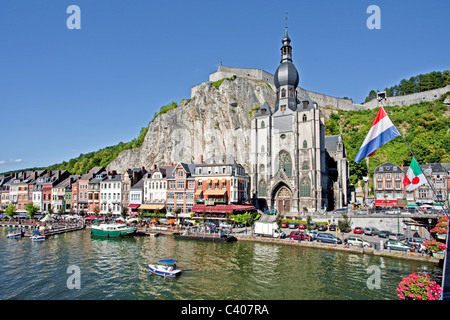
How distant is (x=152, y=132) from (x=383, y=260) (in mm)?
75171

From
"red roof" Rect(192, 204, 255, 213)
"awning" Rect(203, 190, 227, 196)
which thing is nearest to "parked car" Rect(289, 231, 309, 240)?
"red roof" Rect(192, 204, 255, 213)

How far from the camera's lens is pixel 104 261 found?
31.1 metres

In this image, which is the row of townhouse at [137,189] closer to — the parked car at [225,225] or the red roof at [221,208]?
the red roof at [221,208]

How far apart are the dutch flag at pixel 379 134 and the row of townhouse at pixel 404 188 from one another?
4754cm

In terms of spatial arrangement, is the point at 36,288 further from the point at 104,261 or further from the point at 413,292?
the point at 413,292

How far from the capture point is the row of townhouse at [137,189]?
55.9 metres

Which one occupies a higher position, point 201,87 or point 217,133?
point 201,87

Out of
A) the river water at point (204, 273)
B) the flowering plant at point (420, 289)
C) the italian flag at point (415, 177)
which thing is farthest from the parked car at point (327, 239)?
the flowering plant at point (420, 289)

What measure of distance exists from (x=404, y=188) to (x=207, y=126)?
49226 mm

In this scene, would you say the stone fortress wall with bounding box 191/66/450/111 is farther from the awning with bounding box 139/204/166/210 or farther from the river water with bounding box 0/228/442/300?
the river water with bounding box 0/228/442/300

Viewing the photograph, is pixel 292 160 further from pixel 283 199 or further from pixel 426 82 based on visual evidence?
pixel 426 82

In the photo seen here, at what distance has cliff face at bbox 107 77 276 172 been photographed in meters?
82.3

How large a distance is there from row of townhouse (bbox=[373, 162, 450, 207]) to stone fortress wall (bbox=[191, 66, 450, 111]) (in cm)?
4522

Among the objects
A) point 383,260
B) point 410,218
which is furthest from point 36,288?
point 410,218
